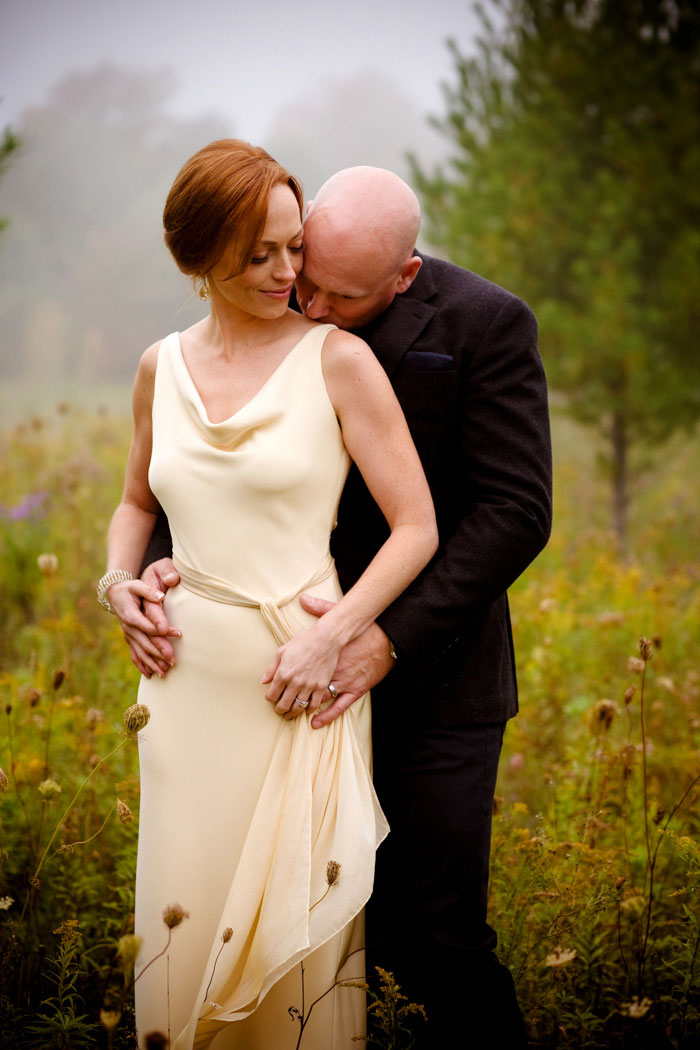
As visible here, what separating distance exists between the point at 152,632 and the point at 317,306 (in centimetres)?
82

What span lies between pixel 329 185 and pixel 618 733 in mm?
2748

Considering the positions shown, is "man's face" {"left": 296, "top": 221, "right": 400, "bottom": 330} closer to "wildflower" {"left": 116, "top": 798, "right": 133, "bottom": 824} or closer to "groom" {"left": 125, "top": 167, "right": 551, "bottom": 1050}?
"groom" {"left": 125, "top": 167, "right": 551, "bottom": 1050}

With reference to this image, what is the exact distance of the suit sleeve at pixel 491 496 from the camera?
6.44ft

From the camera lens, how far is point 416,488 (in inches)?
75.2

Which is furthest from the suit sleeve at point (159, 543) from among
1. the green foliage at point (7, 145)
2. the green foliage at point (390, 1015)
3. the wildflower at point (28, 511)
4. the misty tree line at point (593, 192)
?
the misty tree line at point (593, 192)

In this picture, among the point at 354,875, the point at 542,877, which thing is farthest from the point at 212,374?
the point at 542,877

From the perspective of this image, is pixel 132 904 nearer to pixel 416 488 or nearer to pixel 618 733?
pixel 416 488

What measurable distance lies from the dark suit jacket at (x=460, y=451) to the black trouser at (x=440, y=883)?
14 centimetres

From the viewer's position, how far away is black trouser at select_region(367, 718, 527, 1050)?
2035mm

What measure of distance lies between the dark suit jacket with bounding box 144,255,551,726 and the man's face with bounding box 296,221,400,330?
0.07 metres

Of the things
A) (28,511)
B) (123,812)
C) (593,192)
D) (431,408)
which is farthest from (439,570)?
(593,192)

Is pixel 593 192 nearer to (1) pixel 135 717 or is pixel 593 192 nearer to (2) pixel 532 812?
(2) pixel 532 812

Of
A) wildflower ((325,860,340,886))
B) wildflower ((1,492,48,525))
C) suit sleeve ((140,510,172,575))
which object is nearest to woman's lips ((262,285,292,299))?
suit sleeve ((140,510,172,575))

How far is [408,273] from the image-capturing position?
204 centimetres
